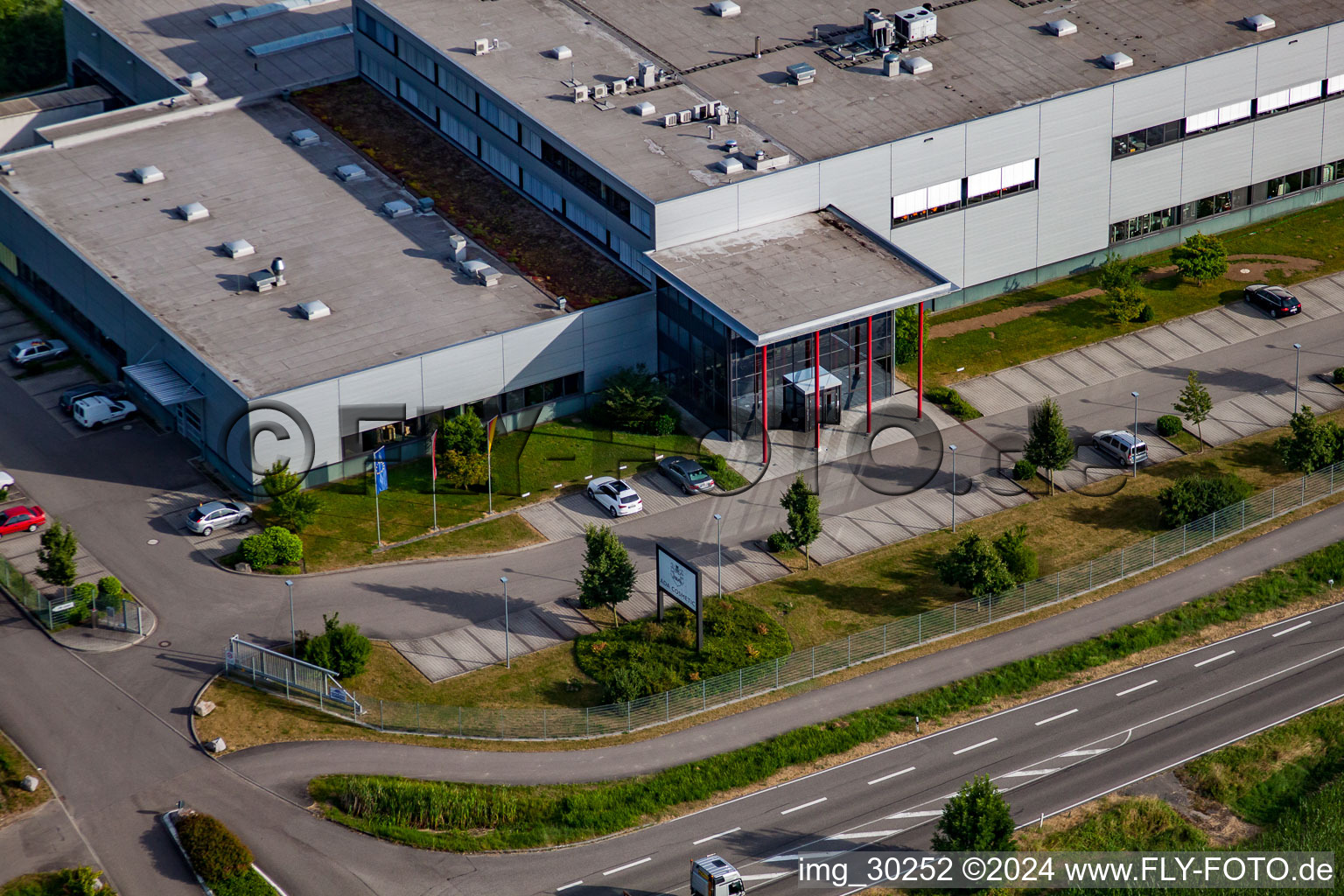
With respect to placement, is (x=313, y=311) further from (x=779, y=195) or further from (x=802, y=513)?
(x=802, y=513)

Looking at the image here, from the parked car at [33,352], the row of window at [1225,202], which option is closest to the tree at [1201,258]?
the row of window at [1225,202]

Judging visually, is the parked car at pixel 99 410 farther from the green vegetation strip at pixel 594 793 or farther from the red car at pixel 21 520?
the green vegetation strip at pixel 594 793

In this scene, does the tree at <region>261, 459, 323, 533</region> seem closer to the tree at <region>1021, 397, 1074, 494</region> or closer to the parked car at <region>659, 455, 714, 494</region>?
the parked car at <region>659, 455, 714, 494</region>

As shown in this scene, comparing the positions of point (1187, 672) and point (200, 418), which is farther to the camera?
point (200, 418)

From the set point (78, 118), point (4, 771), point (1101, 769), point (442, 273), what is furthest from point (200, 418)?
point (1101, 769)

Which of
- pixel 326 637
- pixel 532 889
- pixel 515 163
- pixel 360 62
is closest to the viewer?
pixel 532 889

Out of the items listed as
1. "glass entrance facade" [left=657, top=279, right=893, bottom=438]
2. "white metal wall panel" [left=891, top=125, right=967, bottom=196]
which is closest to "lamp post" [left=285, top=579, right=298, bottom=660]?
"glass entrance facade" [left=657, top=279, right=893, bottom=438]

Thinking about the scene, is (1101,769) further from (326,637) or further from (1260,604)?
(326,637)

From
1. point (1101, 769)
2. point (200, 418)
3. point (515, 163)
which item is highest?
point (515, 163)
